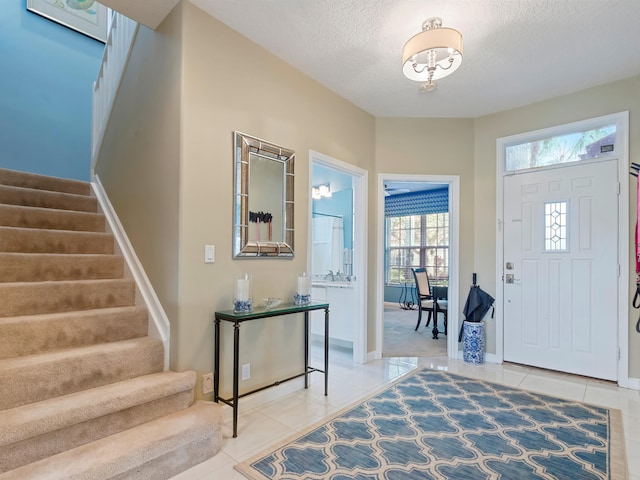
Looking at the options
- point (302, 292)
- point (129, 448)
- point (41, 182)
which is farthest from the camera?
point (41, 182)

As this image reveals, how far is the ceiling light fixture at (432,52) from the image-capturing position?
2.21 meters

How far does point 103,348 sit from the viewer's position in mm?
2072

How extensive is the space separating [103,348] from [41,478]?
0.73 metres

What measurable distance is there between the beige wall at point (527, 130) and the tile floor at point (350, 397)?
0.44 meters

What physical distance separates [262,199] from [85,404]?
1.68 meters

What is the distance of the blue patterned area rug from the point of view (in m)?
1.84

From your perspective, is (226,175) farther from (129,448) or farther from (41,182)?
(41,182)

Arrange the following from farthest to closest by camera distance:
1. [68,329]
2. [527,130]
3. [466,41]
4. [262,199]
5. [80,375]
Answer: [527,130] → [262,199] → [466,41] → [68,329] → [80,375]

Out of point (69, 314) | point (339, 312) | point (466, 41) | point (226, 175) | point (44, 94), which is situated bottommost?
point (339, 312)

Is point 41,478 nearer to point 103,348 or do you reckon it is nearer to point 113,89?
point 103,348

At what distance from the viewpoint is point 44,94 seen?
403 centimetres

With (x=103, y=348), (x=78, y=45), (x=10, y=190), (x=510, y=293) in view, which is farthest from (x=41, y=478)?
(x=78, y=45)

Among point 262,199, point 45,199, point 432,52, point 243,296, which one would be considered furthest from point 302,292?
point 45,199

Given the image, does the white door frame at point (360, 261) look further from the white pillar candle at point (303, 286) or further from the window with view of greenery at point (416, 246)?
the window with view of greenery at point (416, 246)
